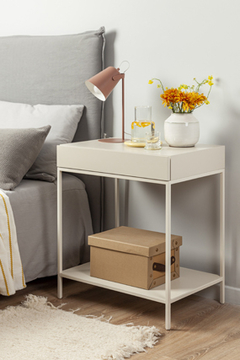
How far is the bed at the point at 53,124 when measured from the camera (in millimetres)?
2285

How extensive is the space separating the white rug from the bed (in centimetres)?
30

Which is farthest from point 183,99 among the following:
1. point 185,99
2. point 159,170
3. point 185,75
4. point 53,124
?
point 53,124

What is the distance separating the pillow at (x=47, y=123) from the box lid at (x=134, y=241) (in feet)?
1.41

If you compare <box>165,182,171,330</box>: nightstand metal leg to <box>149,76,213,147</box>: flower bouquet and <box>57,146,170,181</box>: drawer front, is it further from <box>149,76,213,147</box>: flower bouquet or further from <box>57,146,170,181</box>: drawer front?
<box>149,76,213,147</box>: flower bouquet

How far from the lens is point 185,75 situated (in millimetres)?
2273

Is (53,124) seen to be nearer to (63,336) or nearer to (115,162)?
(115,162)

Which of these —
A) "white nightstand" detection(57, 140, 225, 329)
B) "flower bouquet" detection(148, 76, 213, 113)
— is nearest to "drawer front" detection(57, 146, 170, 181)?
"white nightstand" detection(57, 140, 225, 329)

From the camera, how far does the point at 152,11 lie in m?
2.34

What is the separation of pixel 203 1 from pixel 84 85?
0.71 m

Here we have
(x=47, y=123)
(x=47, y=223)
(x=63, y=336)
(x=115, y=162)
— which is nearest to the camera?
(x=63, y=336)

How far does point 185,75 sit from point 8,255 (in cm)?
112

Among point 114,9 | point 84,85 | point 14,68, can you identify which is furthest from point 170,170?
point 14,68

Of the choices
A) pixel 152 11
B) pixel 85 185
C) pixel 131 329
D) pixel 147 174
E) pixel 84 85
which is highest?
pixel 152 11

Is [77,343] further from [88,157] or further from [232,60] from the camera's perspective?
[232,60]
